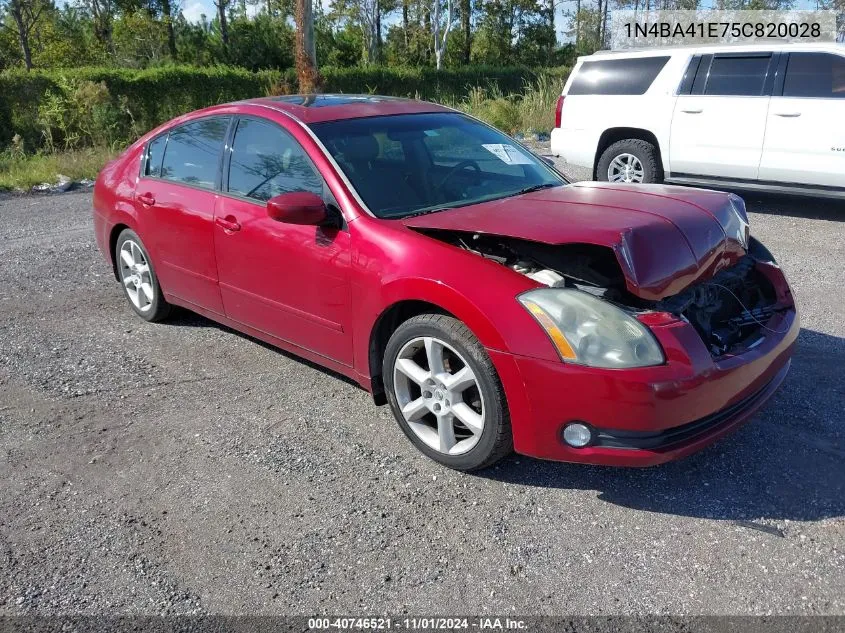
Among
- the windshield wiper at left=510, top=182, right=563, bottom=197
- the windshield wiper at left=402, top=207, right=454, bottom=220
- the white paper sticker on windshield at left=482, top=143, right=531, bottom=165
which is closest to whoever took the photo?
the windshield wiper at left=402, top=207, right=454, bottom=220

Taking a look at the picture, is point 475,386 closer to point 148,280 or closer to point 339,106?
point 339,106

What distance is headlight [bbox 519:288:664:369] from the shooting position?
284 centimetres

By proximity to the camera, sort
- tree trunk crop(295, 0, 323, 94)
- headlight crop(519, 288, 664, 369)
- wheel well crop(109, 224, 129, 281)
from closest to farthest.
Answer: headlight crop(519, 288, 664, 369), wheel well crop(109, 224, 129, 281), tree trunk crop(295, 0, 323, 94)

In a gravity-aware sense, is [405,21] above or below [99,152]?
above

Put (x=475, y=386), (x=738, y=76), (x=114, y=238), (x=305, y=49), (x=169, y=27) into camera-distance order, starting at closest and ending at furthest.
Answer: (x=475, y=386) → (x=114, y=238) → (x=738, y=76) → (x=305, y=49) → (x=169, y=27)

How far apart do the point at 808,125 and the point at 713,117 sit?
100 cm

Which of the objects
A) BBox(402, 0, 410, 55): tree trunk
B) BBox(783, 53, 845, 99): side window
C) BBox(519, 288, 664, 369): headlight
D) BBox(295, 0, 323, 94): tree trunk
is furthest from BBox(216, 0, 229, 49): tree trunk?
BBox(519, 288, 664, 369): headlight

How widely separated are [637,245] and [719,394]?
0.68 metres

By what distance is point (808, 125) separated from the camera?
770cm

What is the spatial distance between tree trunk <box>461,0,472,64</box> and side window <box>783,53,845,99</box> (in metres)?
42.4

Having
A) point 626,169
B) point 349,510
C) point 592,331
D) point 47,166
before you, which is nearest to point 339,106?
point 592,331

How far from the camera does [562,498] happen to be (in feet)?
10.3

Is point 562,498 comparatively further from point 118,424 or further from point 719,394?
point 118,424

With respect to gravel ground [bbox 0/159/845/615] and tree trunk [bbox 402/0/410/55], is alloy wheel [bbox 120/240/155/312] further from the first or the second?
tree trunk [bbox 402/0/410/55]
